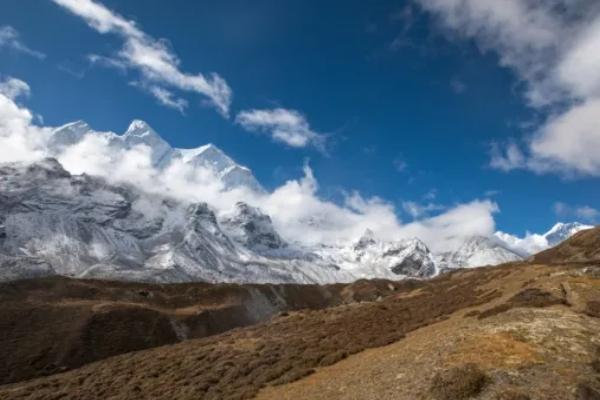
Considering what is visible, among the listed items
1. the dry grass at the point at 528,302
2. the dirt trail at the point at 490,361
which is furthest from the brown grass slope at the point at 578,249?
the dirt trail at the point at 490,361

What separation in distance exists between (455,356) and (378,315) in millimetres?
24319

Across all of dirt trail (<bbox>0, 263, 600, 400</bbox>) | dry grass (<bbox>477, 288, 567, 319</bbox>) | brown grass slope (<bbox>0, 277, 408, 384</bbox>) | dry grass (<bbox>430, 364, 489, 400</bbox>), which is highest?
brown grass slope (<bbox>0, 277, 408, 384</bbox>)

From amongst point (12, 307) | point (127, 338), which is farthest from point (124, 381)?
point (12, 307)

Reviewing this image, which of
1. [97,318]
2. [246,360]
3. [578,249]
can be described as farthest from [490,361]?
[578,249]

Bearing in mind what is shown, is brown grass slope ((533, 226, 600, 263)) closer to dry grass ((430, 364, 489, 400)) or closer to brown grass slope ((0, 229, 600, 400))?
brown grass slope ((0, 229, 600, 400))

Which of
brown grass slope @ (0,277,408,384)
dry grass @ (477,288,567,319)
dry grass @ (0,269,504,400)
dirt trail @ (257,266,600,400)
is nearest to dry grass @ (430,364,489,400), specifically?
dirt trail @ (257,266,600,400)

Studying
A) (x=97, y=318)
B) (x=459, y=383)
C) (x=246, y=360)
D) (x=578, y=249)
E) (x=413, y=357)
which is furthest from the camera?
(x=578, y=249)

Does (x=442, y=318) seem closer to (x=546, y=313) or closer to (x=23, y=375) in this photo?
(x=546, y=313)

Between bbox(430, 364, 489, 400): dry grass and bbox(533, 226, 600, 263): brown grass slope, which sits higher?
bbox(533, 226, 600, 263): brown grass slope

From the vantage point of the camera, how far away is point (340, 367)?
3334 centimetres

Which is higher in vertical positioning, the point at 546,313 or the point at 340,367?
the point at 546,313

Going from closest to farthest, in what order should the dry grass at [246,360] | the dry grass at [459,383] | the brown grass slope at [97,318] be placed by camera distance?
the dry grass at [459,383] < the dry grass at [246,360] < the brown grass slope at [97,318]

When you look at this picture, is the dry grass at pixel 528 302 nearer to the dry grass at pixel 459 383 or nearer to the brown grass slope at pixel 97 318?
the dry grass at pixel 459 383

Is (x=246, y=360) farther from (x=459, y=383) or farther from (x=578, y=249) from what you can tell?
(x=578, y=249)
